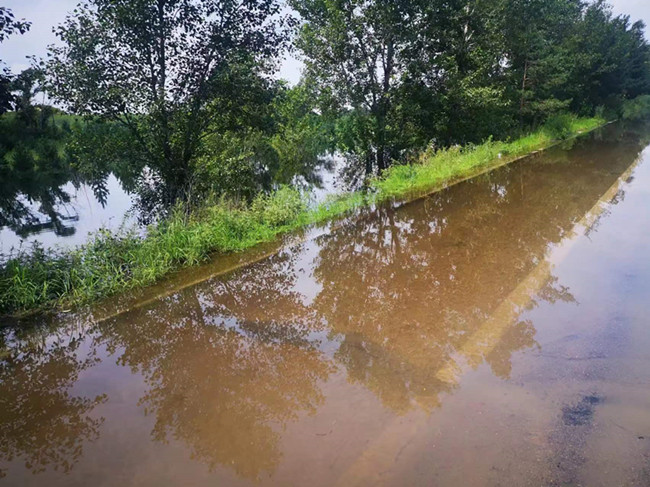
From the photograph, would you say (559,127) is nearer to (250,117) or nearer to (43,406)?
(250,117)

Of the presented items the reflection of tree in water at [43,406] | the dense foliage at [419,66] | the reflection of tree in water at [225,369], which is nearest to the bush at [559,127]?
the dense foliage at [419,66]

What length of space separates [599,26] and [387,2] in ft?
79.6

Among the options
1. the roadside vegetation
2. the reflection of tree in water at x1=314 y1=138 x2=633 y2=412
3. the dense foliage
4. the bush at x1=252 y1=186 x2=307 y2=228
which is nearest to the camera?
the reflection of tree in water at x1=314 y1=138 x2=633 y2=412

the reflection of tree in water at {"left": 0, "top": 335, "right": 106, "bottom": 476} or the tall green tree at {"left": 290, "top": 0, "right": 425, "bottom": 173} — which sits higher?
the tall green tree at {"left": 290, "top": 0, "right": 425, "bottom": 173}

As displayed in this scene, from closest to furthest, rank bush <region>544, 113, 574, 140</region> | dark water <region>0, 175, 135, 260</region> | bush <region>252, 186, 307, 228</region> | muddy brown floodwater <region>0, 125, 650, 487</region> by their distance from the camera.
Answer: muddy brown floodwater <region>0, 125, 650, 487</region> → bush <region>252, 186, 307, 228</region> → dark water <region>0, 175, 135, 260</region> → bush <region>544, 113, 574, 140</region>

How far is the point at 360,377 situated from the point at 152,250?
Answer: 4352 mm

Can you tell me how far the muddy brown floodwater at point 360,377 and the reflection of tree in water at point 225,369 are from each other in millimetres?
19

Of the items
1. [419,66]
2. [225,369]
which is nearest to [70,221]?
[225,369]

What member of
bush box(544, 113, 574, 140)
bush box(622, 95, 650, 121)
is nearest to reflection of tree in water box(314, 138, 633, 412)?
bush box(544, 113, 574, 140)

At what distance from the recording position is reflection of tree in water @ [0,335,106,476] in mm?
3006

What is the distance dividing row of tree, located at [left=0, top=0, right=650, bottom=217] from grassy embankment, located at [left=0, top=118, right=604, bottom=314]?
131 cm

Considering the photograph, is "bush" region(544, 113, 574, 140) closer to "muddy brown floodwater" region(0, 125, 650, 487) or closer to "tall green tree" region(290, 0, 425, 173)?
"tall green tree" region(290, 0, 425, 173)

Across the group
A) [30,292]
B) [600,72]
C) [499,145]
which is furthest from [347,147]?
[600,72]

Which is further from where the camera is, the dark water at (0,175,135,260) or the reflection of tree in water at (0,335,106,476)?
the dark water at (0,175,135,260)
